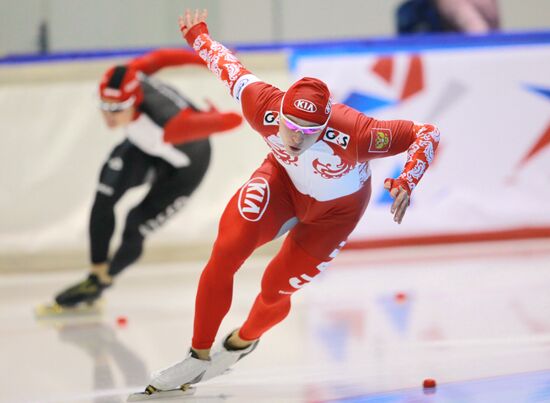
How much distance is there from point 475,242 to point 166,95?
10.4 feet

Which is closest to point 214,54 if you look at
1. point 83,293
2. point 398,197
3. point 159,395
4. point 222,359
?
point 398,197

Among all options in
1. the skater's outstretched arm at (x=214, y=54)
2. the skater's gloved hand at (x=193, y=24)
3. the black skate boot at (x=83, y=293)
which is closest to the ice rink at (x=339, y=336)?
the black skate boot at (x=83, y=293)

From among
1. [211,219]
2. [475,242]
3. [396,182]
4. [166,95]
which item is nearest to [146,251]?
[211,219]

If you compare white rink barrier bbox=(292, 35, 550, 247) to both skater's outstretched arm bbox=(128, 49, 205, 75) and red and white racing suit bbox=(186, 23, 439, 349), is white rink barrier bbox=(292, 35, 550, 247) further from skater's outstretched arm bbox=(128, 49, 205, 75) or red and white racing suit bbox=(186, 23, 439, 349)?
red and white racing suit bbox=(186, 23, 439, 349)

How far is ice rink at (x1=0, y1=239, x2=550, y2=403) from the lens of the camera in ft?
12.3

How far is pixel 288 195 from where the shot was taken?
3727mm

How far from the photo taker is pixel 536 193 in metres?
7.82

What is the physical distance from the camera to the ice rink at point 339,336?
147 inches

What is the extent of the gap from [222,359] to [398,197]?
107 centimetres

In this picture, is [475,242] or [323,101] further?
[475,242]

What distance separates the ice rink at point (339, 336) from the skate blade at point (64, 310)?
0.37 feet

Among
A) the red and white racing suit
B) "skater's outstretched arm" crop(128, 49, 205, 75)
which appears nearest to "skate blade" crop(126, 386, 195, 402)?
the red and white racing suit

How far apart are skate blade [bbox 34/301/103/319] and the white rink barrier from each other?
256 centimetres

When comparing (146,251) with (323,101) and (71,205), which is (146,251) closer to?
(71,205)
